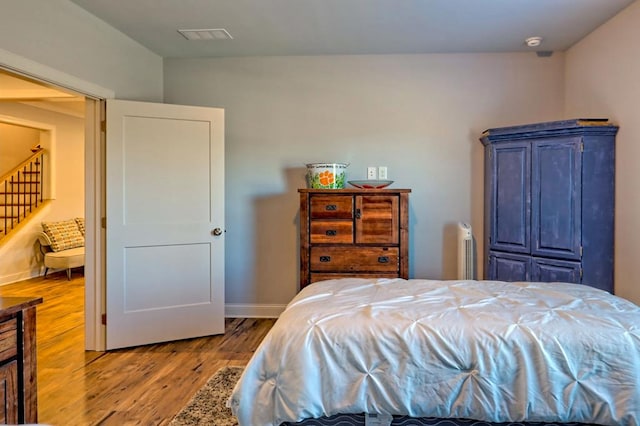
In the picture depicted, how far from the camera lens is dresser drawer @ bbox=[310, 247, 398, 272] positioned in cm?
339

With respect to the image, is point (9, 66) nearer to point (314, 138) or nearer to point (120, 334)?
point (120, 334)

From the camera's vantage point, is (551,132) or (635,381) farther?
(551,132)

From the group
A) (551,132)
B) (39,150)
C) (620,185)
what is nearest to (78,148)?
(39,150)

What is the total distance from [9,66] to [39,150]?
514 cm

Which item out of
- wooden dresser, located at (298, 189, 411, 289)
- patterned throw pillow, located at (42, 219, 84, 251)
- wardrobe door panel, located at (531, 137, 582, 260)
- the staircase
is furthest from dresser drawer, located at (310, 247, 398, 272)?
the staircase

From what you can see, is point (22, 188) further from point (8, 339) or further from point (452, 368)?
point (452, 368)

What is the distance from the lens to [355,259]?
11.2ft

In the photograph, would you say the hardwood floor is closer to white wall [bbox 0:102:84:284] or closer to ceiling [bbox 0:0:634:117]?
ceiling [bbox 0:0:634:117]

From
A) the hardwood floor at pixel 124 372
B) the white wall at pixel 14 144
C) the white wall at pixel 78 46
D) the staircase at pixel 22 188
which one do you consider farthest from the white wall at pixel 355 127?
the white wall at pixel 14 144

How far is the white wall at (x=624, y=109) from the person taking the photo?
2.90m

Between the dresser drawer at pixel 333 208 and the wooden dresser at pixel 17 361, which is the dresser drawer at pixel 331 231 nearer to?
the dresser drawer at pixel 333 208

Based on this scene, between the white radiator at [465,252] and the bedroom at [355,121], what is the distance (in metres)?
0.14

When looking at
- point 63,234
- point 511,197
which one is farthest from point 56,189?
point 511,197

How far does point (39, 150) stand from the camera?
675 centimetres
